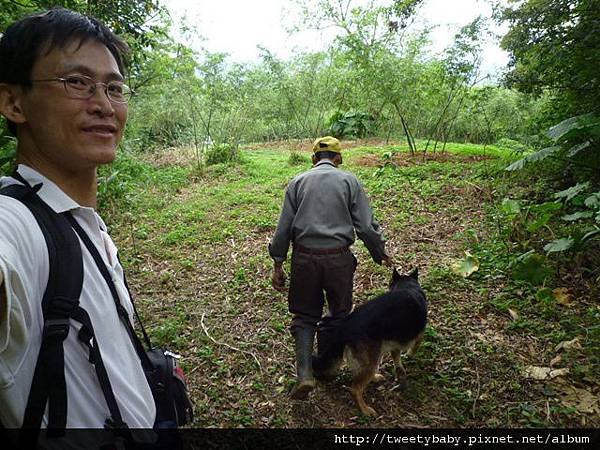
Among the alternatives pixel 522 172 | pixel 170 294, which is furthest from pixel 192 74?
pixel 522 172

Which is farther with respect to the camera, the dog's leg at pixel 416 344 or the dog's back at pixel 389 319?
the dog's leg at pixel 416 344

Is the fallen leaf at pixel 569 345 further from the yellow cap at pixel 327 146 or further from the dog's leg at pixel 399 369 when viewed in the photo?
the yellow cap at pixel 327 146

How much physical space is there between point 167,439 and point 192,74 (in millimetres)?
11910

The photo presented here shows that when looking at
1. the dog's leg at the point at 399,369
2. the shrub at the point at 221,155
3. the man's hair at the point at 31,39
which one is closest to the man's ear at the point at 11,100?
the man's hair at the point at 31,39

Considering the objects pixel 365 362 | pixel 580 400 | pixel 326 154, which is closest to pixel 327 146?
pixel 326 154

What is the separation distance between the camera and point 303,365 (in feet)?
10.5

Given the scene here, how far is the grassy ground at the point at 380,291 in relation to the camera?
3047 millimetres

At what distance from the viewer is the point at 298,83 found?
545 inches

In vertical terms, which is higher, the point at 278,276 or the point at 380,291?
the point at 278,276

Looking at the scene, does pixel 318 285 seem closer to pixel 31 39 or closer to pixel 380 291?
pixel 380 291

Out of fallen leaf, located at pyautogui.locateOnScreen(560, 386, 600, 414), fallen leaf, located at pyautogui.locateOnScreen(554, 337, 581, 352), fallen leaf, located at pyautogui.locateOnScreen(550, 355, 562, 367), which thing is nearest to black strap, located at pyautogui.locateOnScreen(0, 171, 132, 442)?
fallen leaf, located at pyautogui.locateOnScreen(560, 386, 600, 414)

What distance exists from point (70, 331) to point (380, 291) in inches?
162

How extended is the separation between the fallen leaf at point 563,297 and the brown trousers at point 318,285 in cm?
231

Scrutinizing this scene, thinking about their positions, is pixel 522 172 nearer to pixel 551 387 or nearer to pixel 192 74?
pixel 551 387
